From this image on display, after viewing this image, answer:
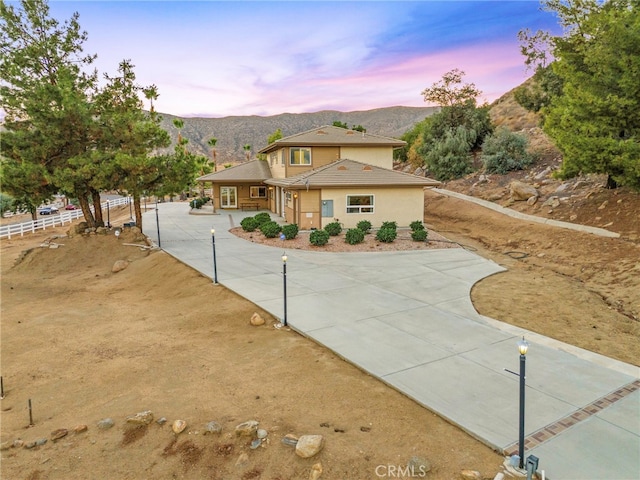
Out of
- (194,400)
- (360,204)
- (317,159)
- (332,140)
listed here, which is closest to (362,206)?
(360,204)

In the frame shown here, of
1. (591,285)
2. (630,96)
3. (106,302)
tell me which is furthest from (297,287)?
(630,96)

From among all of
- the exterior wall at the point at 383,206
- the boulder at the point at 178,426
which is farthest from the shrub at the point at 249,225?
the boulder at the point at 178,426

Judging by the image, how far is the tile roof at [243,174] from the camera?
1405 inches

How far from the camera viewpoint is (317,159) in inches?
1210

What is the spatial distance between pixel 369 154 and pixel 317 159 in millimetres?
4195

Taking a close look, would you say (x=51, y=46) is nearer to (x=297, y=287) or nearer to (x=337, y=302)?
(x=297, y=287)

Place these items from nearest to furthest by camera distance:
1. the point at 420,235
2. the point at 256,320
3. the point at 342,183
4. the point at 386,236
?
1. the point at 256,320
2. the point at 386,236
3. the point at 420,235
4. the point at 342,183

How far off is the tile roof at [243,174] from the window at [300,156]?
5.89m

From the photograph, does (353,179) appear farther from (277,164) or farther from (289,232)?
(277,164)

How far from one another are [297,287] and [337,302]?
6.70 feet

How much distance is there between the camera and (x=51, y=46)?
2203 cm

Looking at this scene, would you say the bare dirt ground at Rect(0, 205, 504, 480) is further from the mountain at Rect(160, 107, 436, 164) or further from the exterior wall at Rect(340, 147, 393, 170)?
the mountain at Rect(160, 107, 436, 164)

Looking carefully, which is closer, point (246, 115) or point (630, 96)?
point (630, 96)

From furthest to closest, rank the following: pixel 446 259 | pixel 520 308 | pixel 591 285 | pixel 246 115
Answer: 1. pixel 246 115
2. pixel 446 259
3. pixel 591 285
4. pixel 520 308
